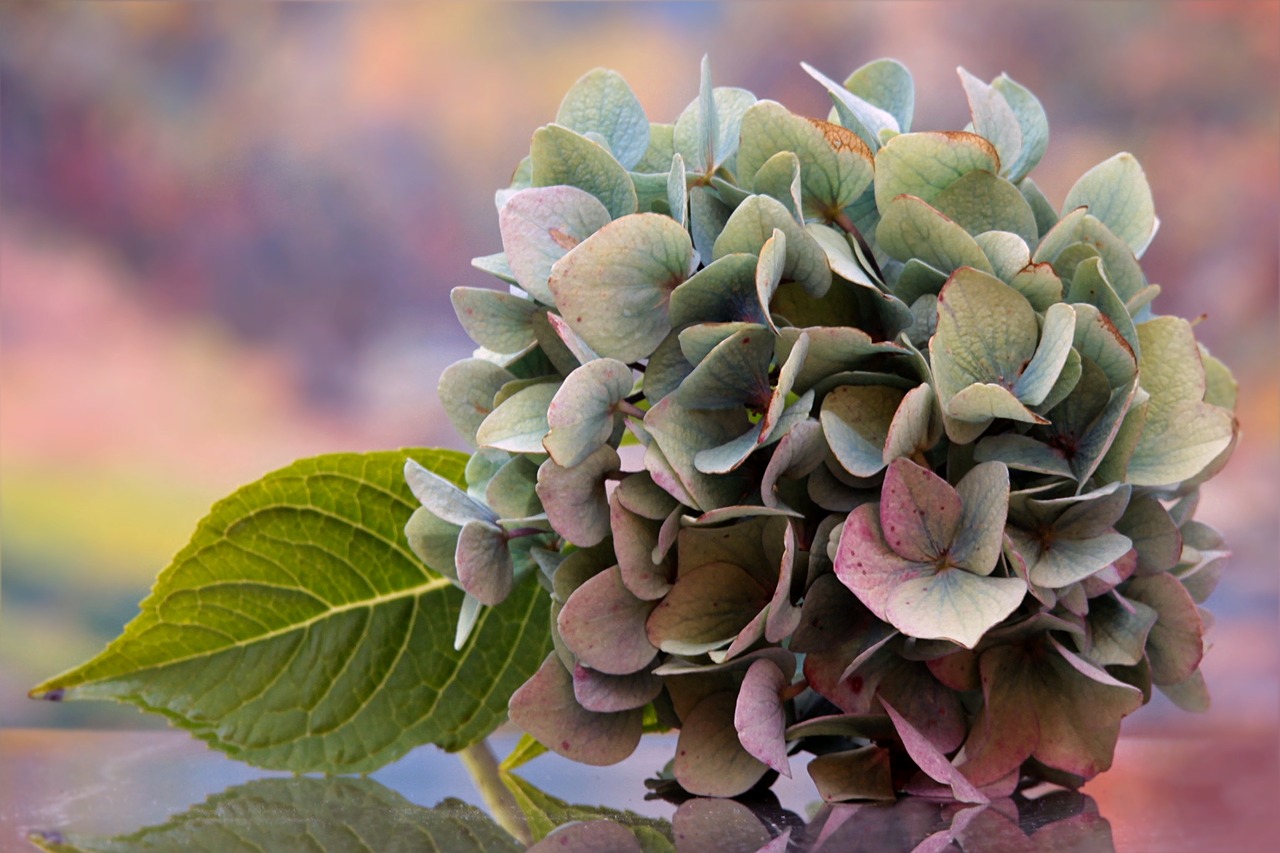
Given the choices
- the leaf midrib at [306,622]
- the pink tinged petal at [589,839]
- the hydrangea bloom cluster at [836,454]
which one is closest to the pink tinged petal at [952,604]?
the hydrangea bloom cluster at [836,454]

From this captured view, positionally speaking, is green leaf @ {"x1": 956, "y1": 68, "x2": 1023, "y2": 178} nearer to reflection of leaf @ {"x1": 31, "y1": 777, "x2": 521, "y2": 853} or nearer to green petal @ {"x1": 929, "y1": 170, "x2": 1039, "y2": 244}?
green petal @ {"x1": 929, "y1": 170, "x2": 1039, "y2": 244}

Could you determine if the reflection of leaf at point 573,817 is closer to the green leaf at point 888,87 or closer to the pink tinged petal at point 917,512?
the pink tinged petal at point 917,512

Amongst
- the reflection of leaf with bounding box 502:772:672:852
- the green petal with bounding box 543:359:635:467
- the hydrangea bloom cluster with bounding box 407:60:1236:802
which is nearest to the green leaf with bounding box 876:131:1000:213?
the hydrangea bloom cluster with bounding box 407:60:1236:802

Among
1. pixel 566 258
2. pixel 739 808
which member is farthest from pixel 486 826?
pixel 566 258

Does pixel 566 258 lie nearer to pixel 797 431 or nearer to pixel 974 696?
pixel 797 431

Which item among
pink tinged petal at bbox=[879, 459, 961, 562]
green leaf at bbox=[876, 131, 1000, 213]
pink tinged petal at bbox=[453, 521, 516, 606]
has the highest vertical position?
green leaf at bbox=[876, 131, 1000, 213]

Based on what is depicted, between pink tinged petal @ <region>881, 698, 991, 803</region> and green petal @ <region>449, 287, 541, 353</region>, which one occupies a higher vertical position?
green petal @ <region>449, 287, 541, 353</region>
